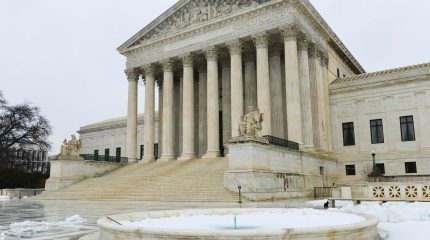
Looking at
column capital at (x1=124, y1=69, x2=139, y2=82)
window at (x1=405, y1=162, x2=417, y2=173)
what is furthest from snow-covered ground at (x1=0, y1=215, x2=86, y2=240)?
column capital at (x1=124, y1=69, x2=139, y2=82)

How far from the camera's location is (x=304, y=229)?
21.0 ft

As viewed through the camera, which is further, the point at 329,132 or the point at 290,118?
the point at 329,132

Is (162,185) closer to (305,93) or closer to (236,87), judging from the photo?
(236,87)

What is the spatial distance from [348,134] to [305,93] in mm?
7997

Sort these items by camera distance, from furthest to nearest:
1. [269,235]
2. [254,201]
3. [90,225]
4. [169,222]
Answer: [254,201]
[90,225]
[169,222]
[269,235]

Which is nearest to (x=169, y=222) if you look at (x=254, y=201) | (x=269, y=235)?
(x=269, y=235)

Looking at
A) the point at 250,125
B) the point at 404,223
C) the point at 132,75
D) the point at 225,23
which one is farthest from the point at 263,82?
the point at 404,223

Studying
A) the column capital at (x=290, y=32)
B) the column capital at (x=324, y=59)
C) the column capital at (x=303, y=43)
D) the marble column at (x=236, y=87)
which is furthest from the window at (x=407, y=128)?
the marble column at (x=236, y=87)

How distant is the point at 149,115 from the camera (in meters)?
44.5

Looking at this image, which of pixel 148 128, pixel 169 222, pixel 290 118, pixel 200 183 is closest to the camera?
pixel 169 222

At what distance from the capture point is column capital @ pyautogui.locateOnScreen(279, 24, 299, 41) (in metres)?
34.6

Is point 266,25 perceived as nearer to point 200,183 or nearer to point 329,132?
point 329,132

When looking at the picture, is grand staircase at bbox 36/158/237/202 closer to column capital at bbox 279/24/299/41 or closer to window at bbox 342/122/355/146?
column capital at bbox 279/24/299/41

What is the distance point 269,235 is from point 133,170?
33.5 m
